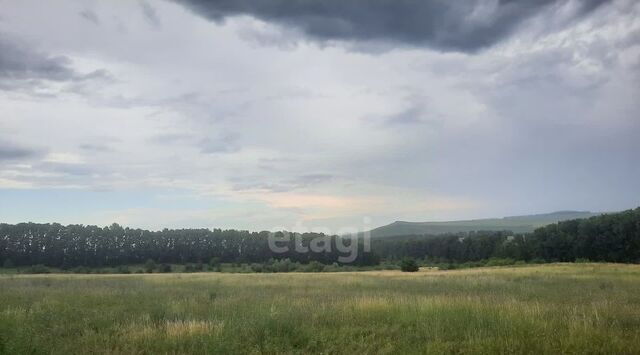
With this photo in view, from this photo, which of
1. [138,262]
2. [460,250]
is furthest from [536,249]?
[138,262]

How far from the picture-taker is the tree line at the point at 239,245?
335 ft

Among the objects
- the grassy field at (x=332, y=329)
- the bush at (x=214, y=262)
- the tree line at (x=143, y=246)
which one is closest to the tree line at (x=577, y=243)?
the tree line at (x=143, y=246)

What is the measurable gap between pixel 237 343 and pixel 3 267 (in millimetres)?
111408

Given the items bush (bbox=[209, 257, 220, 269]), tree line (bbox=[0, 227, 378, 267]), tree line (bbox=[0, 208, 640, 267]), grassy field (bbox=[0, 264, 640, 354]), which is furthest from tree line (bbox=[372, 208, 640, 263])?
grassy field (bbox=[0, 264, 640, 354])

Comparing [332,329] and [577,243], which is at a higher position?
[332,329]

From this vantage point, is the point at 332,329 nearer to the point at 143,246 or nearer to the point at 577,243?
the point at 577,243

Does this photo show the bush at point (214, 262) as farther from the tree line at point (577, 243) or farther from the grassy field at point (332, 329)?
the grassy field at point (332, 329)

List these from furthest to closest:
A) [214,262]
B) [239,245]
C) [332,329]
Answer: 1. [239,245]
2. [214,262]
3. [332,329]

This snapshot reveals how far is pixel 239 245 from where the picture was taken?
125m

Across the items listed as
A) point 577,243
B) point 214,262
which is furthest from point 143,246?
point 577,243

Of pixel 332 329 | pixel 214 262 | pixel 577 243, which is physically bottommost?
pixel 214 262

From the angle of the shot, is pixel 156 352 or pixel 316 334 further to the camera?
pixel 316 334

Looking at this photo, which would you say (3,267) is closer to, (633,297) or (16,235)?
(16,235)

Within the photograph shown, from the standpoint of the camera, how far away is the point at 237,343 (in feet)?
29.6
